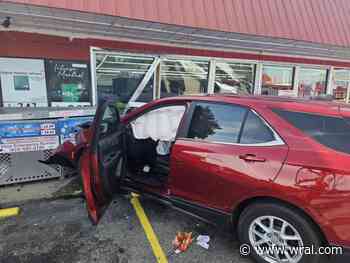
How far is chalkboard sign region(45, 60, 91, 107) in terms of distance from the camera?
501 cm

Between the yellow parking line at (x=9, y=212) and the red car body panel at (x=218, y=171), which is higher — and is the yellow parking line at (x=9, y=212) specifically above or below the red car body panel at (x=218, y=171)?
below

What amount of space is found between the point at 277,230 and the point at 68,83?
15.1 ft

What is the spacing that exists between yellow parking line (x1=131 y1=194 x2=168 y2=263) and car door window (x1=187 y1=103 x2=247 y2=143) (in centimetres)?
124

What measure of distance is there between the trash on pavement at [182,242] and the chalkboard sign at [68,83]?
3.63 meters

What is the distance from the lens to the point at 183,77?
6449mm

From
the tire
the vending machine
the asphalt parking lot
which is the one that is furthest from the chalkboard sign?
the tire

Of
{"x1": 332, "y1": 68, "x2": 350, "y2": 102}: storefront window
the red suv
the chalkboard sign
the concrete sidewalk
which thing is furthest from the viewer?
{"x1": 332, "y1": 68, "x2": 350, "y2": 102}: storefront window

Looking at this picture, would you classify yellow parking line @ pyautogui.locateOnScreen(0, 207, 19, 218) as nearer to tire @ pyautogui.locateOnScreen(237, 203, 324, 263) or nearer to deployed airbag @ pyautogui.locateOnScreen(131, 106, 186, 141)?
deployed airbag @ pyautogui.locateOnScreen(131, 106, 186, 141)

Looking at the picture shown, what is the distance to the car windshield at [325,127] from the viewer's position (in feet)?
6.68

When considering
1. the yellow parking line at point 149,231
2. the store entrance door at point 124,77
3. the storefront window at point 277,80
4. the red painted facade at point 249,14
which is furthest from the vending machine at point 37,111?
the storefront window at point 277,80

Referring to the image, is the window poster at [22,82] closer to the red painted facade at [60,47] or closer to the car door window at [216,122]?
the red painted facade at [60,47]

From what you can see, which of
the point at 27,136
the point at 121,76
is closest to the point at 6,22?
the point at 27,136

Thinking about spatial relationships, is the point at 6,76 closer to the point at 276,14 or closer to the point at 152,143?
the point at 152,143

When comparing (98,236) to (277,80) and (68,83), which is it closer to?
(68,83)
